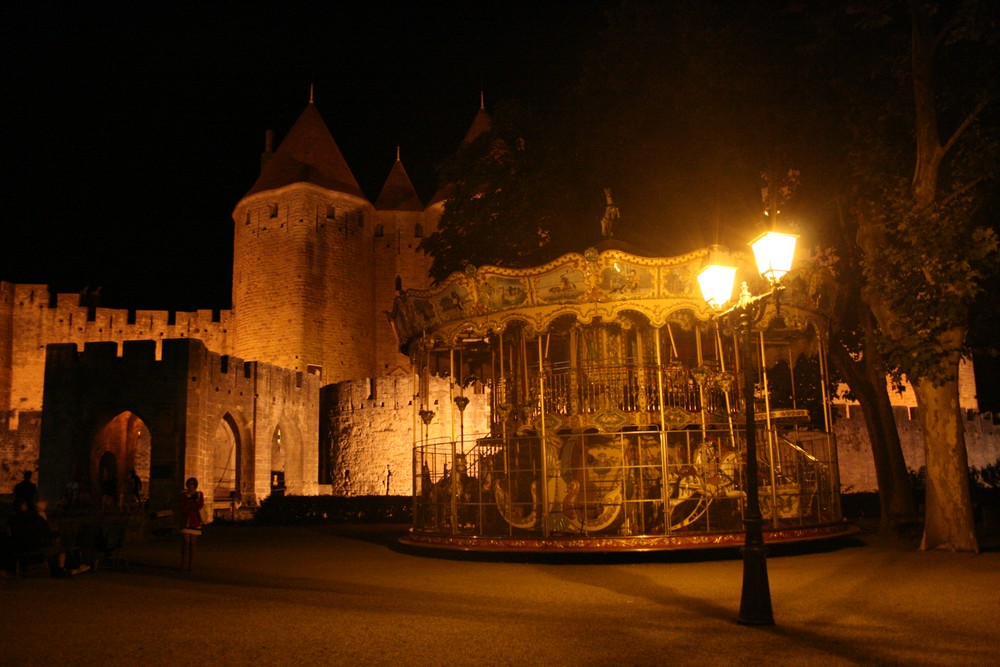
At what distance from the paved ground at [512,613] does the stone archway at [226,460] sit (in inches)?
716

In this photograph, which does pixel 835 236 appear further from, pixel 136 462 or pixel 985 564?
pixel 136 462

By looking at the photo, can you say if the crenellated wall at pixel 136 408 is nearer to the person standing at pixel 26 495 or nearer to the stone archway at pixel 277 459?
the stone archway at pixel 277 459

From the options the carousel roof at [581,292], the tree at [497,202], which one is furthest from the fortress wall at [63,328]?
the carousel roof at [581,292]

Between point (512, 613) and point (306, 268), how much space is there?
3585 centimetres

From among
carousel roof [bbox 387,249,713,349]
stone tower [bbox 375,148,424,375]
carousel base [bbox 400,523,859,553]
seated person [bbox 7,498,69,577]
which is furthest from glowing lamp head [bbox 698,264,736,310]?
stone tower [bbox 375,148,424,375]

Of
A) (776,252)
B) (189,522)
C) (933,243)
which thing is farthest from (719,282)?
(189,522)

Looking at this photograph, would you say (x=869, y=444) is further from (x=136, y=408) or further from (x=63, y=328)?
(x=63, y=328)

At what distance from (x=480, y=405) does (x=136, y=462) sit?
43.6 ft

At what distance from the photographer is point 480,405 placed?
112 feet

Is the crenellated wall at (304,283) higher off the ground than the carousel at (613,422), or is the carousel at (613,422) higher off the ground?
the crenellated wall at (304,283)

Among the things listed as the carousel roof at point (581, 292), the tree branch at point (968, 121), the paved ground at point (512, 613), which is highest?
the tree branch at point (968, 121)

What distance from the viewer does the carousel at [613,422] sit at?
40.8ft

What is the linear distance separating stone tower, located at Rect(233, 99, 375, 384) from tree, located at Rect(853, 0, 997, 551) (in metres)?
31.8

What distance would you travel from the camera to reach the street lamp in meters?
6.88
